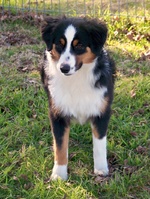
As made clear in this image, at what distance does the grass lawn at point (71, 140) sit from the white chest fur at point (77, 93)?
1.79ft

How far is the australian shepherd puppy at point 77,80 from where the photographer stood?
3.12 m

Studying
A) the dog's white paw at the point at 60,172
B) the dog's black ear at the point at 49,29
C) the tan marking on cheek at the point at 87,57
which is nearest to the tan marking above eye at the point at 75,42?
the tan marking on cheek at the point at 87,57

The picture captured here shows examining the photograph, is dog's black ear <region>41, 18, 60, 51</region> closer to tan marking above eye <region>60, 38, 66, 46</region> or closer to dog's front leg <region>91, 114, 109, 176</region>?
tan marking above eye <region>60, 38, 66, 46</region>

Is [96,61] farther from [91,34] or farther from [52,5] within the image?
[52,5]

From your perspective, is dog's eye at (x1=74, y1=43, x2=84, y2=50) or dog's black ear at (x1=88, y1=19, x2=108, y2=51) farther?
dog's black ear at (x1=88, y1=19, x2=108, y2=51)

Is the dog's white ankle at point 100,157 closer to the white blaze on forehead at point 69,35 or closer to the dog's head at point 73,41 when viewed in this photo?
the dog's head at point 73,41

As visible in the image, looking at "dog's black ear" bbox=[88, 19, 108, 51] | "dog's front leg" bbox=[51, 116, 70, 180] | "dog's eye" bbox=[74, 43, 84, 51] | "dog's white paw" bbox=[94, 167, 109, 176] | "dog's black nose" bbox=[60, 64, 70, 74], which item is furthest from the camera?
"dog's white paw" bbox=[94, 167, 109, 176]

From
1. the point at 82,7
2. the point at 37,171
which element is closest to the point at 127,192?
the point at 37,171

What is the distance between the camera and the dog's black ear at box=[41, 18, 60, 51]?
3.26m

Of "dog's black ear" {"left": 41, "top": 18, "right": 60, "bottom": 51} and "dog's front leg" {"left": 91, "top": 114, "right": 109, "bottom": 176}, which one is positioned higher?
"dog's black ear" {"left": 41, "top": 18, "right": 60, "bottom": 51}

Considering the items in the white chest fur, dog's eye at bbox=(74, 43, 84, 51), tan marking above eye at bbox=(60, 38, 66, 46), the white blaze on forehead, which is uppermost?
the white blaze on forehead

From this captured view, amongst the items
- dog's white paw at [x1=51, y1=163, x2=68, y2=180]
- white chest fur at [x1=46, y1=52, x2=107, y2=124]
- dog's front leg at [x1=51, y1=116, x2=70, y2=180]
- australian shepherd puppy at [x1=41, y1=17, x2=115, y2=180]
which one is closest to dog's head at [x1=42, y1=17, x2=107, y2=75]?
australian shepherd puppy at [x1=41, y1=17, x2=115, y2=180]

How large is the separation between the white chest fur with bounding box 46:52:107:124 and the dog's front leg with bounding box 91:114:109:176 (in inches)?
3.6

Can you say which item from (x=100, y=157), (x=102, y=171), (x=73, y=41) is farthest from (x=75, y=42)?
(x=102, y=171)
